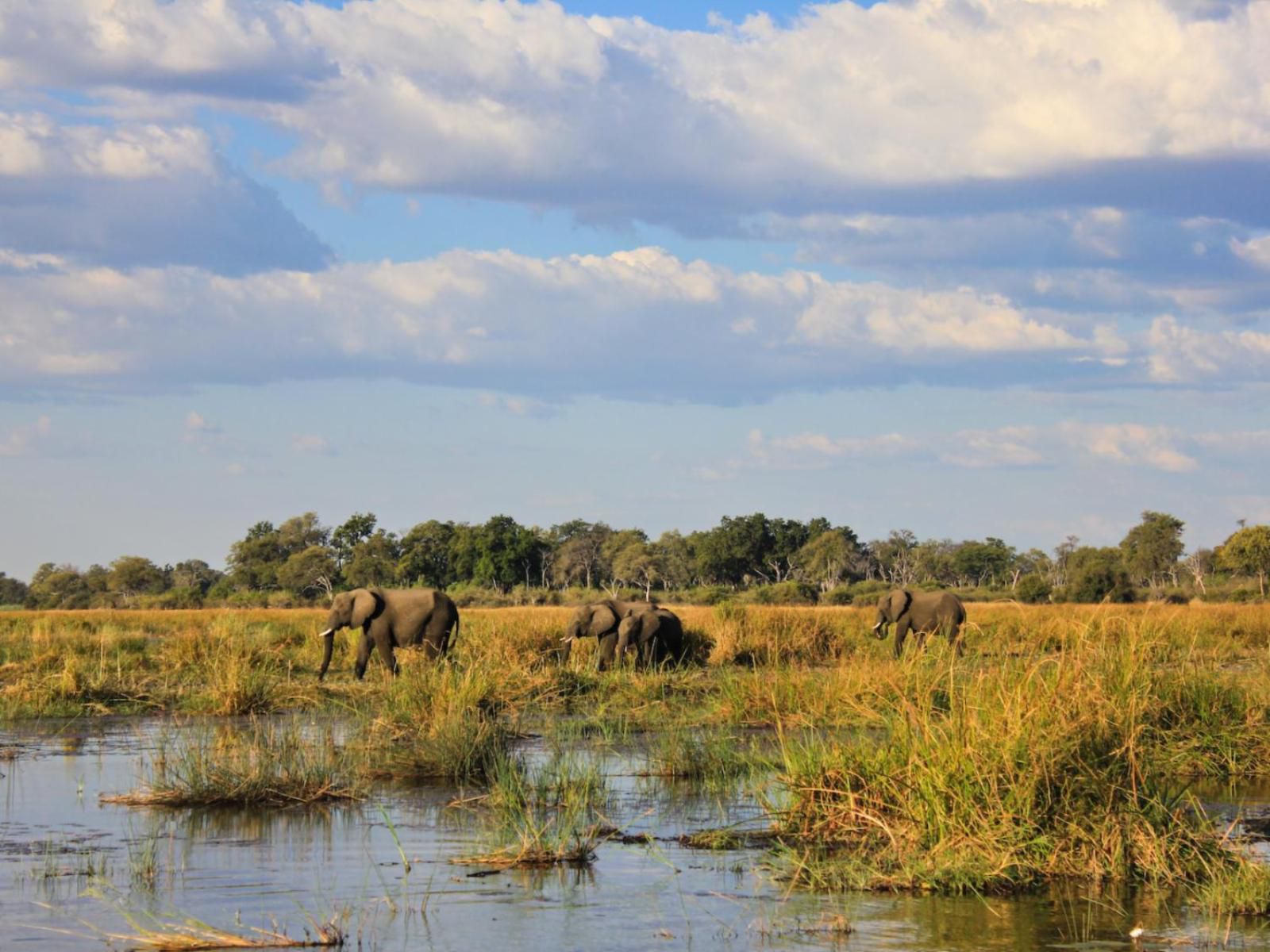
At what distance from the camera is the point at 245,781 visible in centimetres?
1124

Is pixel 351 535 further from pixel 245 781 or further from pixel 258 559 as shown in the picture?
pixel 245 781

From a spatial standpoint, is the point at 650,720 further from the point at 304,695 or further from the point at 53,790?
the point at 53,790

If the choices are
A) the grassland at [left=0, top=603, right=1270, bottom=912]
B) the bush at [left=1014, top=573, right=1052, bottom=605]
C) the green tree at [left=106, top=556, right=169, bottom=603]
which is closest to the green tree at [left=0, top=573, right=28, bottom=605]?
the green tree at [left=106, top=556, right=169, bottom=603]

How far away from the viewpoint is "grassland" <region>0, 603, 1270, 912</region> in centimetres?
884

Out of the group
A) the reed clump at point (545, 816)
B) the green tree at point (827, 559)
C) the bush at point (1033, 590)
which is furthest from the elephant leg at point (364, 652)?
the green tree at point (827, 559)

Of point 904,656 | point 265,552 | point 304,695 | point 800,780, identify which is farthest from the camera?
point 265,552

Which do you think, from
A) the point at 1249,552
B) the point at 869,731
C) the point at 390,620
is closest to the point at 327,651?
the point at 390,620

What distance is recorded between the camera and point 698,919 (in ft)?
26.6

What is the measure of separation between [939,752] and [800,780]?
1282mm

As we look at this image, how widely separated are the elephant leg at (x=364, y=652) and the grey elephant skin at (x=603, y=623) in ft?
10.9

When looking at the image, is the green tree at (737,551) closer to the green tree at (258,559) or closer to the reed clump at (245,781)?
the green tree at (258,559)

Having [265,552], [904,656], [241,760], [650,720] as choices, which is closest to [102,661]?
[650,720]

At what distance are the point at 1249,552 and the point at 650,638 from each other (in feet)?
184

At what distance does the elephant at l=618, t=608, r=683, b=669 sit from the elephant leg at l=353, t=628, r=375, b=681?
3.77 meters
